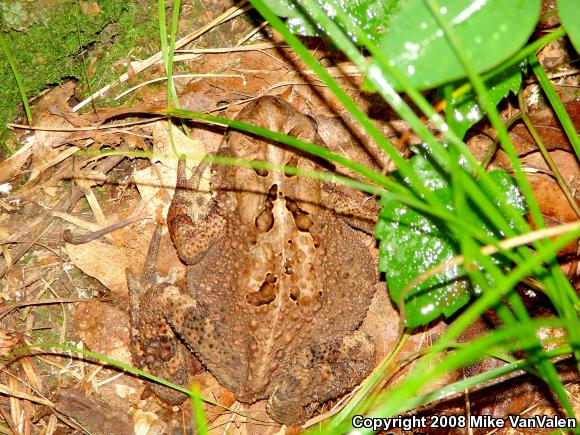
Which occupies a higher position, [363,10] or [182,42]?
[182,42]

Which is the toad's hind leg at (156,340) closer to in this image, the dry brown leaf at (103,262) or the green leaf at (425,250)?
the dry brown leaf at (103,262)

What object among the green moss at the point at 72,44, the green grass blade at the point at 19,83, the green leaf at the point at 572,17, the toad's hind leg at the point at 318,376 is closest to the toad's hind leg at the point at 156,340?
the toad's hind leg at the point at 318,376

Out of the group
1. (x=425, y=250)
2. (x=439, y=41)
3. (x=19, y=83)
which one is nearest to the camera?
(x=439, y=41)

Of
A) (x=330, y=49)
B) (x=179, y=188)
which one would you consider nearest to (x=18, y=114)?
(x=179, y=188)

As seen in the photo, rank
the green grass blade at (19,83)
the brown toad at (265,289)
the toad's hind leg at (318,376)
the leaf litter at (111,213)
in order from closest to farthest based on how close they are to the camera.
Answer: the green grass blade at (19,83), the brown toad at (265,289), the toad's hind leg at (318,376), the leaf litter at (111,213)

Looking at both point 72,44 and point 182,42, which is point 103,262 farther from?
point 182,42

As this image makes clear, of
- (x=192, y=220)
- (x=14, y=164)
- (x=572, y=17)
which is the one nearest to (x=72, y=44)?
(x=14, y=164)
